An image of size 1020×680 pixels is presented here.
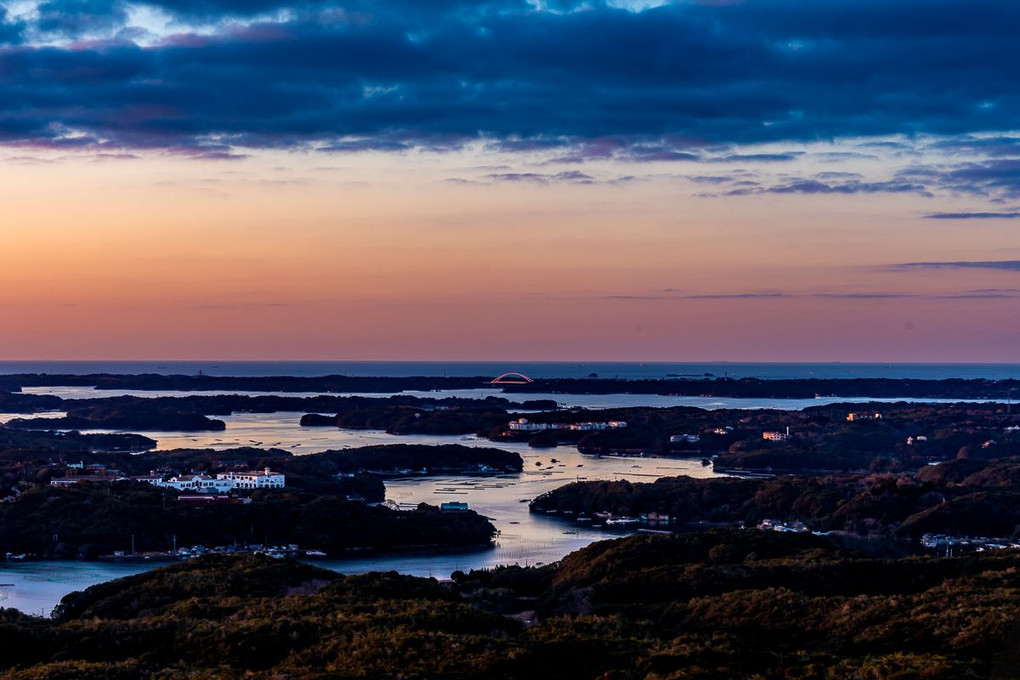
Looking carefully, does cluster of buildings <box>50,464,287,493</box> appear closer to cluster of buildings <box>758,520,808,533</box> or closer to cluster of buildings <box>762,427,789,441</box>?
cluster of buildings <box>758,520,808,533</box>

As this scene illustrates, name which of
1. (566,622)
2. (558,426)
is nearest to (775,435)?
(558,426)

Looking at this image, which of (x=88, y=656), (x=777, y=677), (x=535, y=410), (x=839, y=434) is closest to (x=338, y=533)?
(x=88, y=656)

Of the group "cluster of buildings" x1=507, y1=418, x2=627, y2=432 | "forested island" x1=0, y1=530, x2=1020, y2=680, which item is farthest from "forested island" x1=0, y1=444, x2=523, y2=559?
"cluster of buildings" x1=507, y1=418, x2=627, y2=432

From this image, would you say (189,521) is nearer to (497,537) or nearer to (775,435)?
(497,537)

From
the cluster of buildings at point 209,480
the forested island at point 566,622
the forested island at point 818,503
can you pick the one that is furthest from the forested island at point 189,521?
the forested island at point 566,622

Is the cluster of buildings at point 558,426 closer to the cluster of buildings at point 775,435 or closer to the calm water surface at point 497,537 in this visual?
the cluster of buildings at point 775,435
